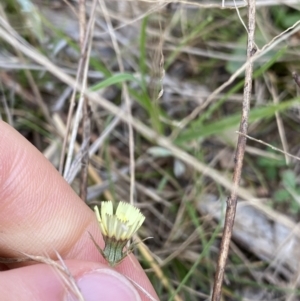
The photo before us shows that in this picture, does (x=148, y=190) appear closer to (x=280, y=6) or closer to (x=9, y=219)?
(x=9, y=219)

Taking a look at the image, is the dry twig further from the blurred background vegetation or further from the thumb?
the blurred background vegetation

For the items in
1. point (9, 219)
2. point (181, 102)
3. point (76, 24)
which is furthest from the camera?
point (76, 24)

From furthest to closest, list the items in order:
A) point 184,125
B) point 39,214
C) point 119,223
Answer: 1. point 184,125
2. point 39,214
3. point 119,223

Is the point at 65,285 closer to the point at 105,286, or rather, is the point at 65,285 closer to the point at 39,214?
the point at 105,286

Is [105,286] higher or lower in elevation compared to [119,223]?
lower

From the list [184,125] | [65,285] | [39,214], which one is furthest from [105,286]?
[184,125]

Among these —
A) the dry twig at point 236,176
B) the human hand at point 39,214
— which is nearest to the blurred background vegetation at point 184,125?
the human hand at point 39,214

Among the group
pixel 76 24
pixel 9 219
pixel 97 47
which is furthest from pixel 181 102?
pixel 9 219
